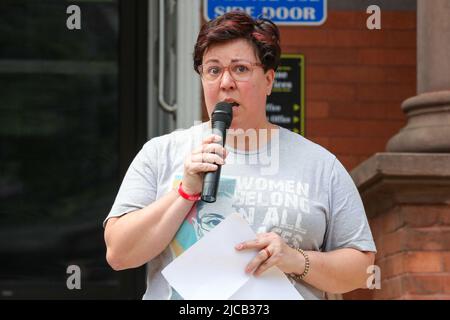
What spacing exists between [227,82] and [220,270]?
45cm

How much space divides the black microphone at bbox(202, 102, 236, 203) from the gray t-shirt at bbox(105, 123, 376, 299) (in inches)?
5.3

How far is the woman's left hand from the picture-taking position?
3041 mm

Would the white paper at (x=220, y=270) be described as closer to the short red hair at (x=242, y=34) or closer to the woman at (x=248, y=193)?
the woman at (x=248, y=193)

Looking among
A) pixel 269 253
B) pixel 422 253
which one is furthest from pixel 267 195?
pixel 422 253

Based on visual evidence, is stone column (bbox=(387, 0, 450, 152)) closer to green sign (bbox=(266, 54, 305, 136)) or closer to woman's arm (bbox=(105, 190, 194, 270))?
green sign (bbox=(266, 54, 305, 136))

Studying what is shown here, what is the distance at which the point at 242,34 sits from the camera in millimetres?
3195

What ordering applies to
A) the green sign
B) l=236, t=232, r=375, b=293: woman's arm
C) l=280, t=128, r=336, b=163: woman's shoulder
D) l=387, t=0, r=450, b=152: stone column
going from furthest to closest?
the green sign < l=387, t=0, r=450, b=152: stone column < l=280, t=128, r=336, b=163: woman's shoulder < l=236, t=232, r=375, b=293: woman's arm

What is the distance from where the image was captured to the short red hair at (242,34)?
319 centimetres

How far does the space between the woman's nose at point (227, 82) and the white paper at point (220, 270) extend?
1.04ft

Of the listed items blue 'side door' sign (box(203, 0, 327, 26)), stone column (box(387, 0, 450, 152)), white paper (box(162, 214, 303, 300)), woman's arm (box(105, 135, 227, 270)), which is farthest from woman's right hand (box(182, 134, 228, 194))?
blue 'side door' sign (box(203, 0, 327, 26))

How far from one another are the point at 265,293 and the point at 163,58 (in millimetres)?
3332

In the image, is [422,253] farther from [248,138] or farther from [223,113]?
[223,113]

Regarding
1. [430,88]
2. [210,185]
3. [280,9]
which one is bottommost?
[210,185]

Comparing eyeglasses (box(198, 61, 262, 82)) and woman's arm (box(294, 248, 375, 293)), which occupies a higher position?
eyeglasses (box(198, 61, 262, 82))
